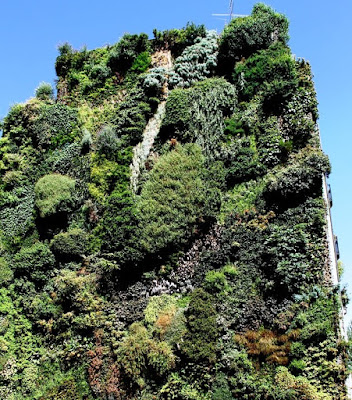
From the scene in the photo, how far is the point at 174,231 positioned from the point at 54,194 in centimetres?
456

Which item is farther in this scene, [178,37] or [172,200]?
[178,37]

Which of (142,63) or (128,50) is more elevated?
(128,50)

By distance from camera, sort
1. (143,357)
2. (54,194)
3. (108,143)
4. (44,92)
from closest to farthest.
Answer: (143,357) → (54,194) → (108,143) → (44,92)

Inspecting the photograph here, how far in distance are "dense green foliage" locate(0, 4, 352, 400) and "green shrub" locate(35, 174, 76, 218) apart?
0.20 feet

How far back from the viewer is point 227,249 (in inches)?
479

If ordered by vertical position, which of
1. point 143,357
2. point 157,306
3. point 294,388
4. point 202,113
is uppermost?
point 202,113

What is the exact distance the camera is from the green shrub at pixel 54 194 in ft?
48.4

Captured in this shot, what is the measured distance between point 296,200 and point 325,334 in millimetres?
3488

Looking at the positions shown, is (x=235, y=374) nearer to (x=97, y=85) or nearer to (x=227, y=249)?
(x=227, y=249)

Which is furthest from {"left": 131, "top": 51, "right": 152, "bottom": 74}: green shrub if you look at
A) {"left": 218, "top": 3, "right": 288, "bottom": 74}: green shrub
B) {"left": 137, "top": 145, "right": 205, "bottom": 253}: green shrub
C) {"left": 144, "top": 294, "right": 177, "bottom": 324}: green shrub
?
{"left": 144, "top": 294, "right": 177, "bottom": 324}: green shrub

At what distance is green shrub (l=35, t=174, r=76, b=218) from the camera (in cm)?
1475

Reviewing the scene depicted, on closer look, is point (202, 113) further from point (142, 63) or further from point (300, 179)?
point (300, 179)

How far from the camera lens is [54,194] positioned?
14.9 m

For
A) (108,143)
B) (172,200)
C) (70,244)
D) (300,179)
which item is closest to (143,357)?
(172,200)
